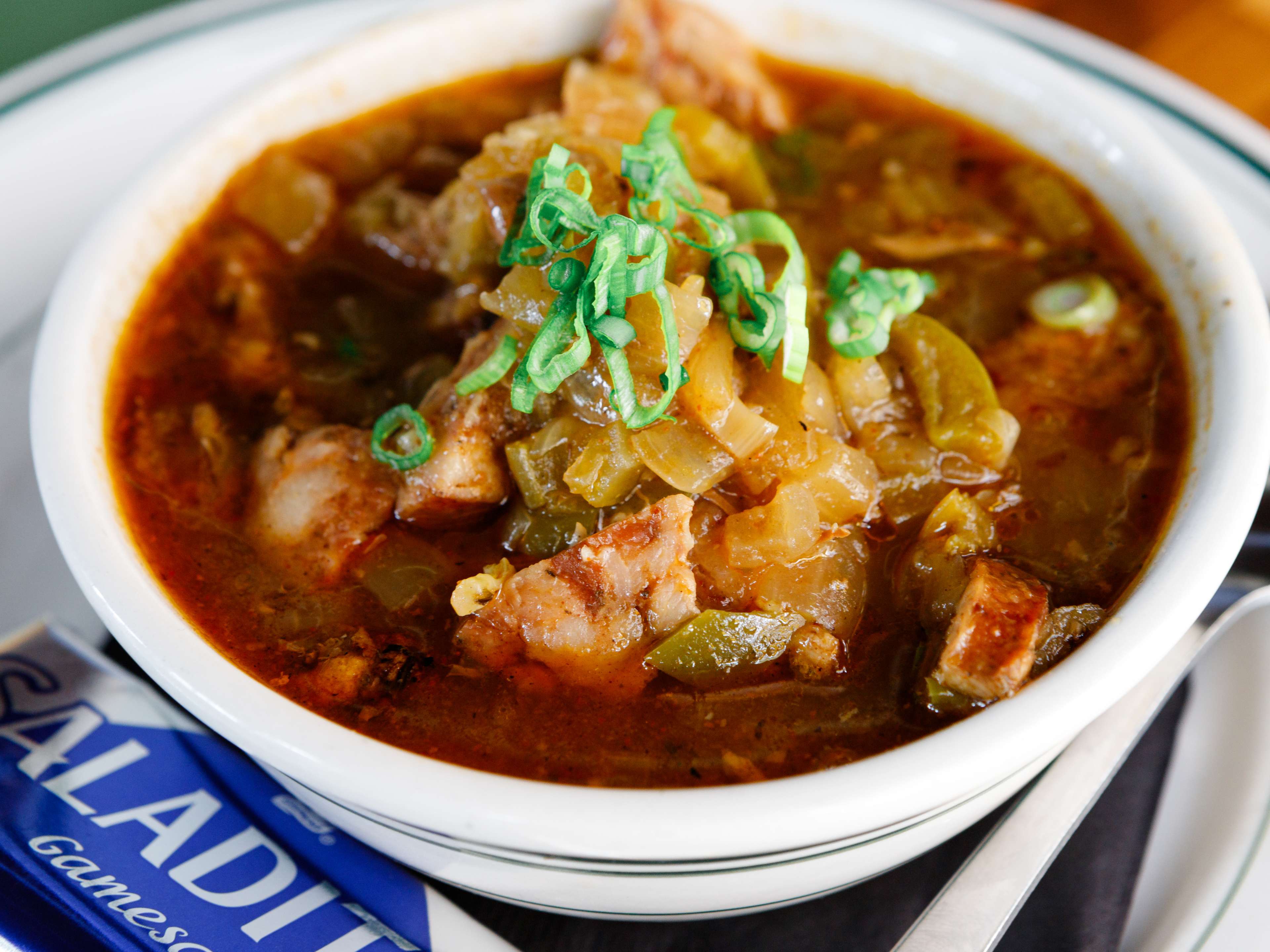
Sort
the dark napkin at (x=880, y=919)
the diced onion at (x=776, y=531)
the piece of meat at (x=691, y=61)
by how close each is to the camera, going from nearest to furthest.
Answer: the diced onion at (x=776, y=531) < the dark napkin at (x=880, y=919) < the piece of meat at (x=691, y=61)

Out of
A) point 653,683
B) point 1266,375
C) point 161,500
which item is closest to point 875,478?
point 653,683

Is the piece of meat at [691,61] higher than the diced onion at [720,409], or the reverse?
the piece of meat at [691,61]

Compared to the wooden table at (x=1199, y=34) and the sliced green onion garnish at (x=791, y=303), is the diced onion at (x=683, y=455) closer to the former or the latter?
the sliced green onion garnish at (x=791, y=303)

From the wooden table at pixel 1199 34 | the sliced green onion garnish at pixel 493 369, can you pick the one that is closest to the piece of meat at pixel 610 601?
the sliced green onion garnish at pixel 493 369

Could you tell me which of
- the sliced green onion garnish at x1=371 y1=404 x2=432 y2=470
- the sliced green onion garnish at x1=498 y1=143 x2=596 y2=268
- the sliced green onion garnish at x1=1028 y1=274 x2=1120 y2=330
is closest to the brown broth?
the sliced green onion garnish at x1=1028 y1=274 x2=1120 y2=330

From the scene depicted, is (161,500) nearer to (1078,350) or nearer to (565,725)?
(565,725)

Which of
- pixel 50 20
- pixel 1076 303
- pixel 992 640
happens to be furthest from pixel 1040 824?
pixel 50 20
